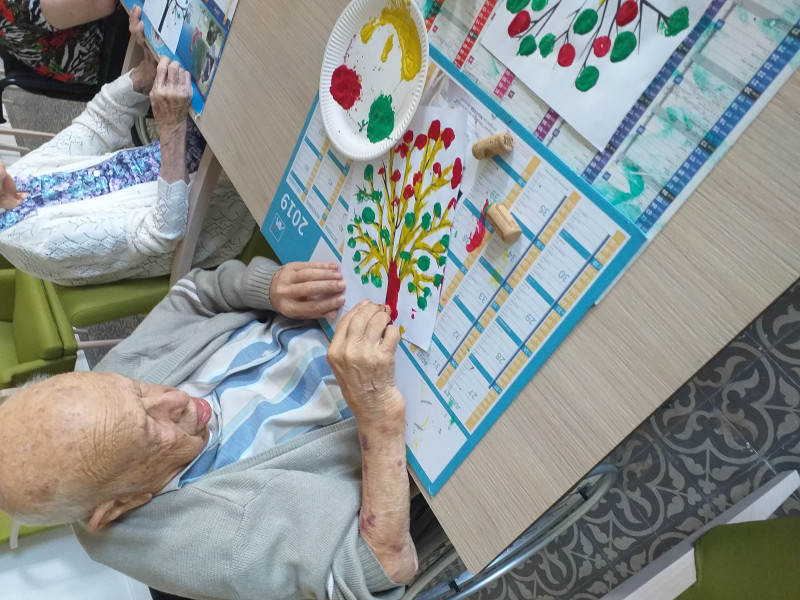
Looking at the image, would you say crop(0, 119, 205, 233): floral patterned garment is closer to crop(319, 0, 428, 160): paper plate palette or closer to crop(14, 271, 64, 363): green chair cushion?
crop(14, 271, 64, 363): green chair cushion

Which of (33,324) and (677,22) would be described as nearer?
(677,22)

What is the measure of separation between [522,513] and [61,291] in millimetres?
1237

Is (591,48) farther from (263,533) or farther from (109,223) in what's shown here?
(109,223)

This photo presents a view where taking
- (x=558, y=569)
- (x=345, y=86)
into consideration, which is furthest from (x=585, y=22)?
(x=558, y=569)

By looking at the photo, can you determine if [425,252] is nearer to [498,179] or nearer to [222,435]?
[498,179]

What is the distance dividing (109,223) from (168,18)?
1.58 ft

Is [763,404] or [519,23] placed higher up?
[519,23]

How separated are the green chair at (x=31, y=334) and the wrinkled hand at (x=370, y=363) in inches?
34.4

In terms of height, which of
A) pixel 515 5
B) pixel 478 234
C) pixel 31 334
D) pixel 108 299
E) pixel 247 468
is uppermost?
pixel 515 5

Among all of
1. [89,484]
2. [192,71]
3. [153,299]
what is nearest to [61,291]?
[153,299]

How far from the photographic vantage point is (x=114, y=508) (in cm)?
81

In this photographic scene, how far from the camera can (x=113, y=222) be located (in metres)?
1.21

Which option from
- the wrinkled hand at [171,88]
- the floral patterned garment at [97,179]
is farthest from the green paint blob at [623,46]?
the floral patterned garment at [97,179]

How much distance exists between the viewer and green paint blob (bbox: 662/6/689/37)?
49 cm
